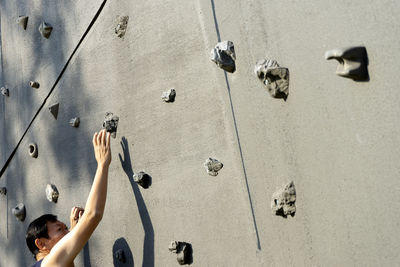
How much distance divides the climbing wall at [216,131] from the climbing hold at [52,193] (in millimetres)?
27

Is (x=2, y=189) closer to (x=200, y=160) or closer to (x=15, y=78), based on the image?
(x=15, y=78)

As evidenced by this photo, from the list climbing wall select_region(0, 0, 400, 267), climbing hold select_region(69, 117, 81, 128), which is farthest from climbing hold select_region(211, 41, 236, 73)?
climbing hold select_region(69, 117, 81, 128)

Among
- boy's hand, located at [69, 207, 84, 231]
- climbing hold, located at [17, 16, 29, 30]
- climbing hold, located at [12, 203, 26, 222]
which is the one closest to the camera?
boy's hand, located at [69, 207, 84, 231]

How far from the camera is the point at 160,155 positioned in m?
1.88

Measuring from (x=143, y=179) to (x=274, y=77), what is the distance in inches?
26.0

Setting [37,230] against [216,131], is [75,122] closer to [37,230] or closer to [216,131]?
[37,230]

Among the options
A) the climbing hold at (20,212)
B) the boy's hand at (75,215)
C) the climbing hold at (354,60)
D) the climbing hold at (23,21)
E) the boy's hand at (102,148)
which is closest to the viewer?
the climbing hold at (354,60)

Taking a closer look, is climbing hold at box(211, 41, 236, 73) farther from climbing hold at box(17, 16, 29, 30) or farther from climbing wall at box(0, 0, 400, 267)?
climbing hold at box(17, 16, 29, 30)

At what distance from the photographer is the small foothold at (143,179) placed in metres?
1.89

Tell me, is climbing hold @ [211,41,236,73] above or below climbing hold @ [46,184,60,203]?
above

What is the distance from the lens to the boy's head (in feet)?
6.51

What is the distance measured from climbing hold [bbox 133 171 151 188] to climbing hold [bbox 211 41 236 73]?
1.69 ft

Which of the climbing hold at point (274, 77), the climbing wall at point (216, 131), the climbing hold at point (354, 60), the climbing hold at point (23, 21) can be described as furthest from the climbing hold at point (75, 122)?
the climbing hold at point (354, 60)

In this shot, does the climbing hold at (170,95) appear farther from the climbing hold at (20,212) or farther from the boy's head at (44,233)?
the climbing hold at (20,212)
